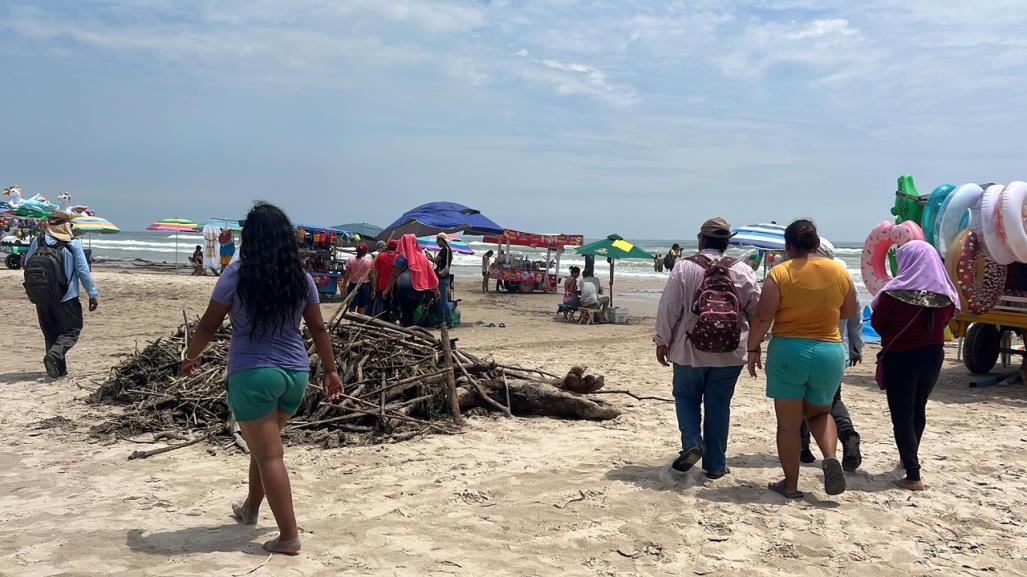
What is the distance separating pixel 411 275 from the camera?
37.3ft

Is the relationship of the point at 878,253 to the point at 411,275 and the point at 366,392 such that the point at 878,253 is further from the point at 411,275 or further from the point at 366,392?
the point at 411,275

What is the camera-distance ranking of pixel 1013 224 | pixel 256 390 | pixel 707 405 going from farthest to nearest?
1. pixel 1013 224
2. pixel 707 405
3. pixel 256 390

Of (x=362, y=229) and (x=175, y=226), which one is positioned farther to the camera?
(x=175, y=226)

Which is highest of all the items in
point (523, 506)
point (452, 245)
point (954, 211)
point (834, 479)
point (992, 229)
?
point (954, 211)

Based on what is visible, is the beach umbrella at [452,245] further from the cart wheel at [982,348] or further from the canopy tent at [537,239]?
the cart wheel at [982,348]

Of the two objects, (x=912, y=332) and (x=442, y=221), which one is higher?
(x=442, y=221)

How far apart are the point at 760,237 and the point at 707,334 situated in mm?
10359

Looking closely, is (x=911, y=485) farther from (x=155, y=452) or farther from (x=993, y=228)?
(x=155, y=452)

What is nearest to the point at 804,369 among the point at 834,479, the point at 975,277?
the point at 834,479

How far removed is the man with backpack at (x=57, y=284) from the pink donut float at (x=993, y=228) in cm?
896

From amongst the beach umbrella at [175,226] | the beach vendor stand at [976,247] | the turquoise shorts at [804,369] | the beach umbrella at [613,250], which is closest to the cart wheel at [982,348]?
the beach vendor stand at [976,247]

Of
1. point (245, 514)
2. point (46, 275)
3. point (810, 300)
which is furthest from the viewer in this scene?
point (46, 275)

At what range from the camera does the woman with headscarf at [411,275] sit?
11336mm

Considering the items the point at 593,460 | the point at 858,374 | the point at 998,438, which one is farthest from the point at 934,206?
the point at 593,460
